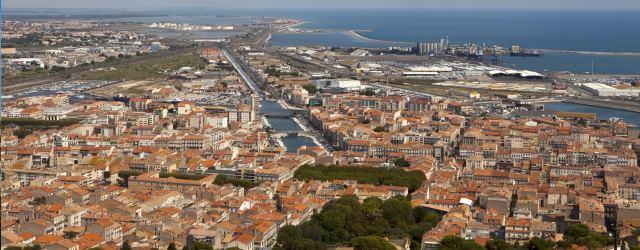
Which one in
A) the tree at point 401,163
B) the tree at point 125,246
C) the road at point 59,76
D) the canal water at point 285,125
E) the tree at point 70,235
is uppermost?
the road at point 59,76

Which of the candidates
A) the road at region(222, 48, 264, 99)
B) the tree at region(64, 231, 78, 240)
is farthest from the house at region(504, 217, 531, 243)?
the road at region(222, 48, 264, 99)

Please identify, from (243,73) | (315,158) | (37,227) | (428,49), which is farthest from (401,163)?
(428,49)

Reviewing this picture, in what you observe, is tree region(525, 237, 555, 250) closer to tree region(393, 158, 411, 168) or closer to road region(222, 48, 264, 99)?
tree region(393, 158, 411, 168)

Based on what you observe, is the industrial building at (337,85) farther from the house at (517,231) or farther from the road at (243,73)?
the house at (517,231)

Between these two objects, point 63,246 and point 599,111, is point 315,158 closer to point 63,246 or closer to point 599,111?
point 63,246

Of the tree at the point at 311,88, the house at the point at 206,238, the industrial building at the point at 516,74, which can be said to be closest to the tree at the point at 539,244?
the house at the point at 206,238

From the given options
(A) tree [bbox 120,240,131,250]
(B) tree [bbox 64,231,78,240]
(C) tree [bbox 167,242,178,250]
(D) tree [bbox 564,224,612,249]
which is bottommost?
(D) tree [bbox 564,224,612,249]

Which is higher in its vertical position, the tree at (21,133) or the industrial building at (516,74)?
the tree at (21,133)
